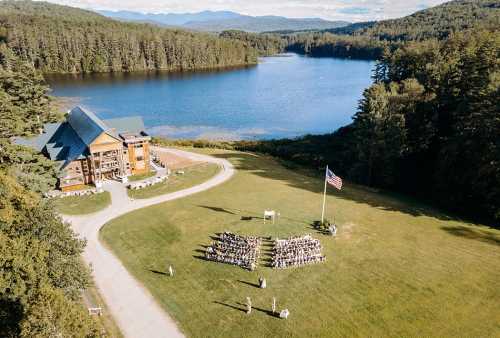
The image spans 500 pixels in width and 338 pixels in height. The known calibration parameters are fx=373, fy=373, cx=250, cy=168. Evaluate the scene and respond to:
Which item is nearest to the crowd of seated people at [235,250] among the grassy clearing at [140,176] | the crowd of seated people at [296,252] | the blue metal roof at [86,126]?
the crowd of seated people at [296,252]

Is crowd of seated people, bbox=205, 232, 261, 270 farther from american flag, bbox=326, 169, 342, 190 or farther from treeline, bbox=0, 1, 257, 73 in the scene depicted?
treeline, bbox=0, 1, 257, 73

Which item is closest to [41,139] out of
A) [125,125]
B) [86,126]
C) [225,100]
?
[86,126]

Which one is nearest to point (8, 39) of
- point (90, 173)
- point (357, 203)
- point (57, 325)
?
point (90, 173)

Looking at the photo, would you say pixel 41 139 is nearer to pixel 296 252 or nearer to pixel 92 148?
pixel 92 148

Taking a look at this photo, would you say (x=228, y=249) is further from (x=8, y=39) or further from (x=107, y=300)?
(x=8, y=39)

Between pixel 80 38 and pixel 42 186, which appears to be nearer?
pixel 42 186
